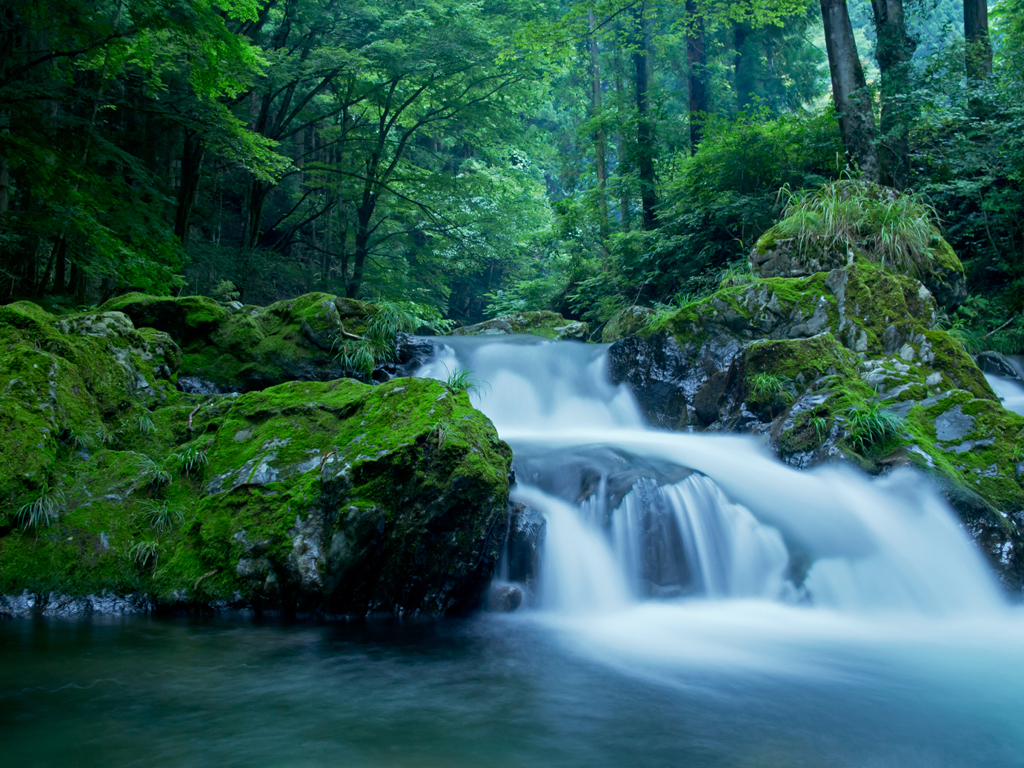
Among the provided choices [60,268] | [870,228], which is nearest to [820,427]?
[870,228]

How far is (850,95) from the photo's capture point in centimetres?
1018

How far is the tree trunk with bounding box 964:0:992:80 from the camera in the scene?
1073cm

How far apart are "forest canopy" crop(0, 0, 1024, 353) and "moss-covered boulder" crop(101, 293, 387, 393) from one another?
2.75ft

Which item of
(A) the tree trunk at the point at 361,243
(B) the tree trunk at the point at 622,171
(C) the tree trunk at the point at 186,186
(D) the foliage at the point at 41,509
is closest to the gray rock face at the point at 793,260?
(B) the tree trunk at the point at 622,171

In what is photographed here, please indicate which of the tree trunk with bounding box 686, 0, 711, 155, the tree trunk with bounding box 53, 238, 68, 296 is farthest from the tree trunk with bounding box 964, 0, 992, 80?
the tree trunk with bounding box 53, 238, 68, 296

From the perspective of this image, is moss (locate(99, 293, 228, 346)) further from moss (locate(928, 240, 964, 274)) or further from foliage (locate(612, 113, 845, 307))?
moss (locate(928, 240, 964, 274))

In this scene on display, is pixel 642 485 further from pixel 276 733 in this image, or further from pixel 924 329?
pixel 924 329

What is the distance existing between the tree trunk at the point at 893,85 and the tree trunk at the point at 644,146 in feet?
14.5

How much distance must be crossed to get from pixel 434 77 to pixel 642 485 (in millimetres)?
11437

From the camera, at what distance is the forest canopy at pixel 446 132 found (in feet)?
24.2

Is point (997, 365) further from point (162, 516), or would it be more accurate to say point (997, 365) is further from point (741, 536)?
point (162, 516)

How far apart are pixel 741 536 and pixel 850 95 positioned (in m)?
8.68

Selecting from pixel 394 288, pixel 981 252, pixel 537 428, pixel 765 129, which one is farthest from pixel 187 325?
pixel 981 252

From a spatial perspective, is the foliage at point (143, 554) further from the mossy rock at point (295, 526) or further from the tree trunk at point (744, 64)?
the tree trunk at point (744, 64)
